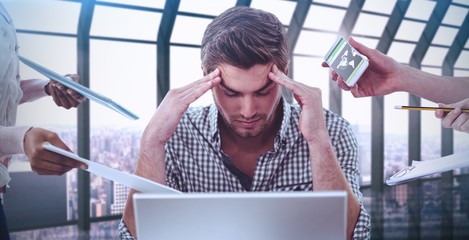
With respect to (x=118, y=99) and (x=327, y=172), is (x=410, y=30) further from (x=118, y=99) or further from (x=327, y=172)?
(x=327, y=172)

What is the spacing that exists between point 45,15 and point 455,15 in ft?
Result: 15.7

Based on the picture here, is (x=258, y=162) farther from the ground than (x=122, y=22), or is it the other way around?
(x=122, y=22)

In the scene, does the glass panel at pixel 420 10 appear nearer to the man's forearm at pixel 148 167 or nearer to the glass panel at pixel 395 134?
the glass panel at pixel 395 134

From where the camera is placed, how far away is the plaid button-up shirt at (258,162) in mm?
1613

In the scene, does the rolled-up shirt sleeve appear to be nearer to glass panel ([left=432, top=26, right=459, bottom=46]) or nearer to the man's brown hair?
the man's brown hair

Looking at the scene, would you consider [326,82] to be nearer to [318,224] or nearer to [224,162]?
[224,162]

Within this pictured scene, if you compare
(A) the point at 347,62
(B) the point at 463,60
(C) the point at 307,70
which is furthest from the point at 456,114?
(B) the point at 463,60

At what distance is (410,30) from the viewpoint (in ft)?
17.9

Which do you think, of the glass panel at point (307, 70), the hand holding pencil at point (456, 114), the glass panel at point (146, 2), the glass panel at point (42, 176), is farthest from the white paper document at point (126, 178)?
the glass panel at point (307, 70)

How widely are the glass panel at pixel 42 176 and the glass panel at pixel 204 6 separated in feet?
3.10

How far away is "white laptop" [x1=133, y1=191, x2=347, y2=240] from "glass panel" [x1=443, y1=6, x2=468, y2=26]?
555cm

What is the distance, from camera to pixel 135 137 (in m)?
3.74

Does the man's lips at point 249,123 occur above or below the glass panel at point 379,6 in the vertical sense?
below

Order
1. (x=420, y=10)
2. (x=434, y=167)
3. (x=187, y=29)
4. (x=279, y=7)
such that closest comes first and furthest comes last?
(x=434, y=167) → (x=187, y=29) → (x=279, y=7) → (x=420, y=10)
